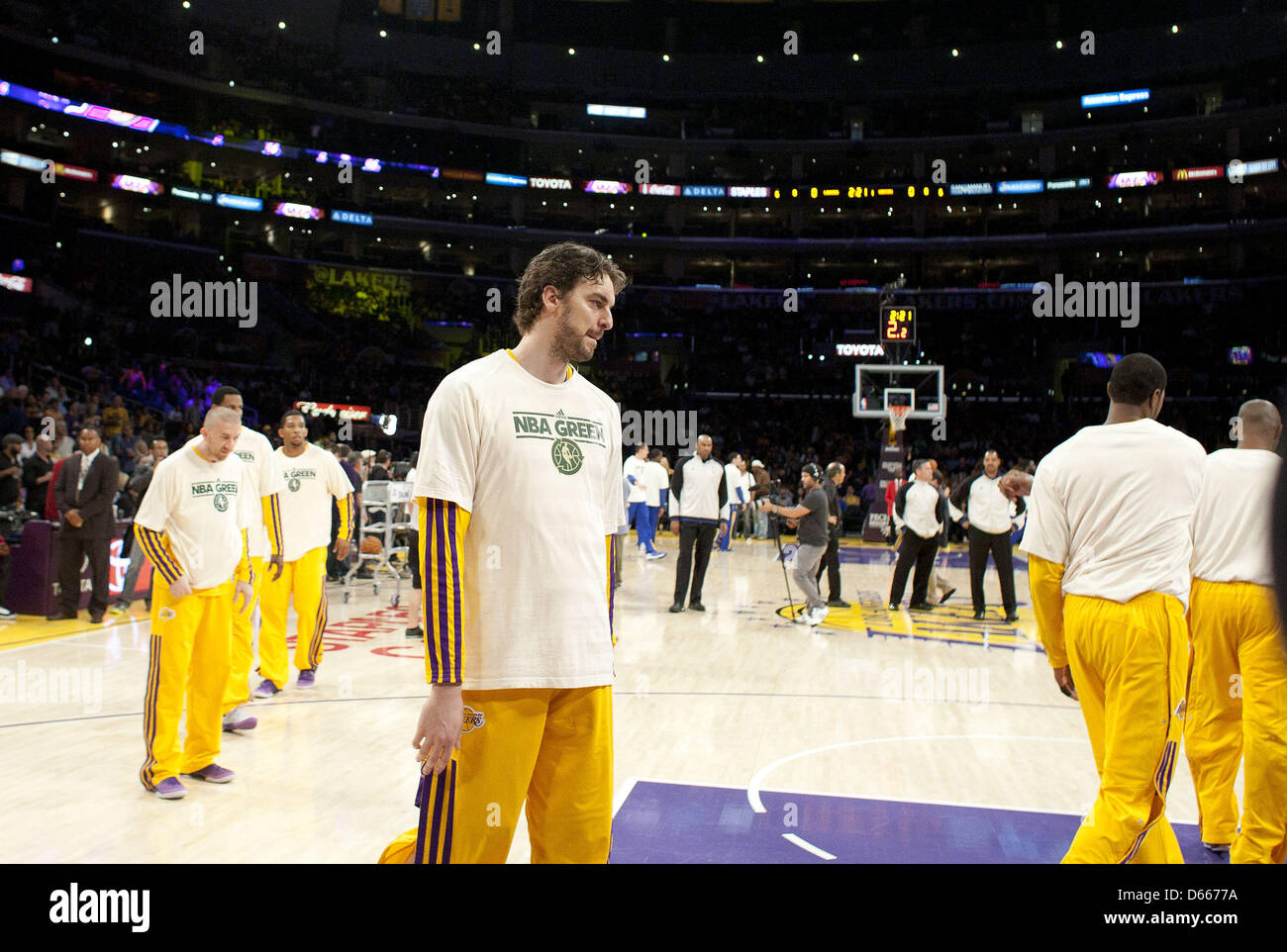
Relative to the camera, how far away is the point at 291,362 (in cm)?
3331

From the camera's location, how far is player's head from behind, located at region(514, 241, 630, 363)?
2.65 m

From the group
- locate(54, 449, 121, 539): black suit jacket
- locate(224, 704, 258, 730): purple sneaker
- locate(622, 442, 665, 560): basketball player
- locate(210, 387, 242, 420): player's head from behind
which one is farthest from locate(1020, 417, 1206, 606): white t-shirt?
locate(622, 442, 665, 560): basketball player

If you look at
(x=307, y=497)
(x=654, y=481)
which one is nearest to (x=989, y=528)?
(x=654, y=481)

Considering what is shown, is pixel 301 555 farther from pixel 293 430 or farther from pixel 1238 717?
pixel 1238 717

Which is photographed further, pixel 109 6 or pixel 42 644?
pixel 109 6

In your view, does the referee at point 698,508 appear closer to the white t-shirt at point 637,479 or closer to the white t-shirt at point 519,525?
the white t-shirt at point 637,479

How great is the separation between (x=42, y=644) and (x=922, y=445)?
97.9 feet

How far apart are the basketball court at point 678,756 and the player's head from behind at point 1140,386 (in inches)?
77.5

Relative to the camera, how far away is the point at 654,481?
1681 cm

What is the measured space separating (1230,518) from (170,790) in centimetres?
490

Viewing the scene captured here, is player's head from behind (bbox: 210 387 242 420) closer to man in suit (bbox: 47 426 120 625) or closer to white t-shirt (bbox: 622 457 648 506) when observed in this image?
man in suit (bbox: 47 426 120 625)

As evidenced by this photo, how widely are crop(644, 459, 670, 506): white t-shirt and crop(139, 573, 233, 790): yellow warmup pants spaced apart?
1187cm
